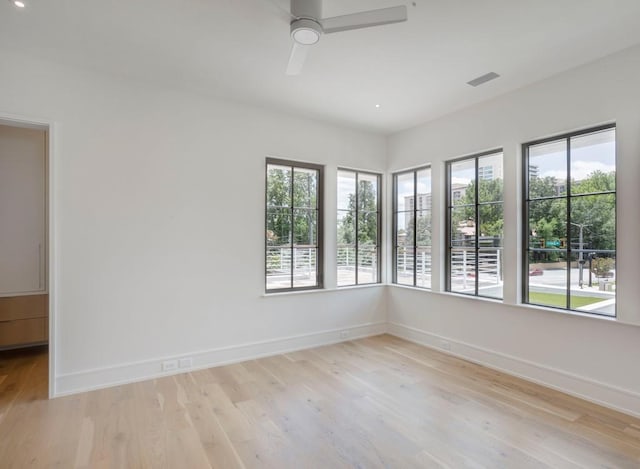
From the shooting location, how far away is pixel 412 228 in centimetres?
496

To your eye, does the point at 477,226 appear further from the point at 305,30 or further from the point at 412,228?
the point at 305,30

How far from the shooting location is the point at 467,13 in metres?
2.39

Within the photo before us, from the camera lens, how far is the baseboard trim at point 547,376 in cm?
284

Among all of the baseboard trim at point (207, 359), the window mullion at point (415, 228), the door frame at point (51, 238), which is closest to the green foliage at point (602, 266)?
the window mullion at point (415, 228)

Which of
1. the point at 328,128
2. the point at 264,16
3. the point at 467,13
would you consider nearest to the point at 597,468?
the point at 467,13

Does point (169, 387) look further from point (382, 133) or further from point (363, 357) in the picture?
point (382, 133)

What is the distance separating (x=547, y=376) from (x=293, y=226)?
10.3 feet

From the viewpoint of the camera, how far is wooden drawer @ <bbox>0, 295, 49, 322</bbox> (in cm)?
412

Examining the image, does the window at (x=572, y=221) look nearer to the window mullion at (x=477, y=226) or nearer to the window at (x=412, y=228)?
the window mullion at (x=477, y=226)

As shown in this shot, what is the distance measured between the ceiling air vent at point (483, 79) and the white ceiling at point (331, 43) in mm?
77

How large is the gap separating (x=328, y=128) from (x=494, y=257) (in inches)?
104

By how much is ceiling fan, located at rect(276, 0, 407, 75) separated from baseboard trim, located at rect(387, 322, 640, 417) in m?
3.33

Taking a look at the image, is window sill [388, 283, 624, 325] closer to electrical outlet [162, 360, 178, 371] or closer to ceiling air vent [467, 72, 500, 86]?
ceiling air vent [467, 72, 500, 86]

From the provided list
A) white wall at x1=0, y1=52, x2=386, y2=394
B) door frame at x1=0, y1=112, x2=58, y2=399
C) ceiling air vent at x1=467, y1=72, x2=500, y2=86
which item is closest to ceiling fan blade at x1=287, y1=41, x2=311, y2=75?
white wall at x1=0, y1=52, x2=386, y2=394
